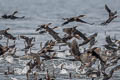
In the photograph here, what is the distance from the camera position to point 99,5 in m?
16.6

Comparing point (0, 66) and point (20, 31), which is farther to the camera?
point (20, 31)

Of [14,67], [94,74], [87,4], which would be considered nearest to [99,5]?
[87,4]

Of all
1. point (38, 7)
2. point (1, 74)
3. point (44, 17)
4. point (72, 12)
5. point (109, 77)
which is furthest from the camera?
point (38, 7)

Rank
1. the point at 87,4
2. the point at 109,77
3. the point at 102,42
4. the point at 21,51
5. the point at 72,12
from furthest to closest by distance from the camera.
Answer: the point at 87,4 → the point at 72,12 → the point at 102,42 → the point at 21,51 → the point at 109,77

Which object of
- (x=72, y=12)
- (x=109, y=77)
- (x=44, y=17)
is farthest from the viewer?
(x=72, y=12)

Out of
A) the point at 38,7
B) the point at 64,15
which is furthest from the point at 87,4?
the point at 64,15

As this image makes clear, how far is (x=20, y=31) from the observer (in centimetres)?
1116

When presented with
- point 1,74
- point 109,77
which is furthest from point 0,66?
point 109,77

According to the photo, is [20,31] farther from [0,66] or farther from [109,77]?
[109,77]

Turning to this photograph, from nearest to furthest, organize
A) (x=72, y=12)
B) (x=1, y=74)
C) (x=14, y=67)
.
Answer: (x=1, y=74) → (x=14, y=67) → (x=72, y=12)

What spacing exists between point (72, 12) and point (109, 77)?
28.2 ft

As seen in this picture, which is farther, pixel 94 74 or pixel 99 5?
pixel 99 5

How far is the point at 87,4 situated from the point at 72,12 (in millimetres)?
2498

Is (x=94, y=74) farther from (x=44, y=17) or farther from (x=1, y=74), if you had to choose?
(x=44, y=17)
